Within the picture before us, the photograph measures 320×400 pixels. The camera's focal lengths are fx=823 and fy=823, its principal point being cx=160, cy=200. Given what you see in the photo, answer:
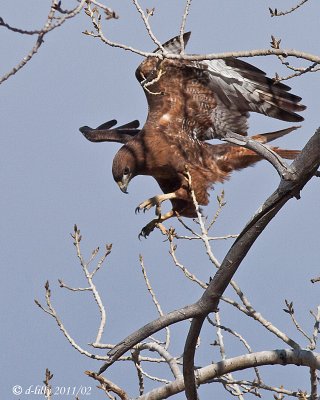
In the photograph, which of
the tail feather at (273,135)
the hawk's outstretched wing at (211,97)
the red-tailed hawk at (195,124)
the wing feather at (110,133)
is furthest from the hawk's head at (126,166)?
the tail feather at (273,135)

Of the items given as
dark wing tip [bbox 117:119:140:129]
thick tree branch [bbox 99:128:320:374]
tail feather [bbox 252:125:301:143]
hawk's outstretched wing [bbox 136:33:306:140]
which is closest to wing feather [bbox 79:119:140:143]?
dark wing tip [bbox 117:119:140:129]

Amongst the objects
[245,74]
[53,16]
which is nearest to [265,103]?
[245,74]

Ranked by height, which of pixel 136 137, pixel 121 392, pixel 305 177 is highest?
pixel 136 137

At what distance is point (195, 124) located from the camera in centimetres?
811

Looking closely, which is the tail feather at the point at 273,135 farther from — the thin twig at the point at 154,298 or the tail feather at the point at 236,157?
the thin twig at the point at 154,298

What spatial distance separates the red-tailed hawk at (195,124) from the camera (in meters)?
7.73

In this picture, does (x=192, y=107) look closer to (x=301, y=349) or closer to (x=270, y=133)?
Answer: (x=270, y=133)

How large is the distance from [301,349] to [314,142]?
4.22ft

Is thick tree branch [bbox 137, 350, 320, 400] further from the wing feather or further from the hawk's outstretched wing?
the wing feather

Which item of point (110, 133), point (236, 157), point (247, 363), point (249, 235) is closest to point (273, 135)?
point (236, 157)

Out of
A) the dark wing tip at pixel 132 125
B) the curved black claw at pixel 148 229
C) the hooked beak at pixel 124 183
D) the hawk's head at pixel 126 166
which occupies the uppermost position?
the dark wing tip at pixel 132 125

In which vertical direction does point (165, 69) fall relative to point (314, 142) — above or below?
above

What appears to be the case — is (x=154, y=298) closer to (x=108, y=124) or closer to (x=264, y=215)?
(x=264, y=215)

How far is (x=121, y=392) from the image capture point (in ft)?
15.1
